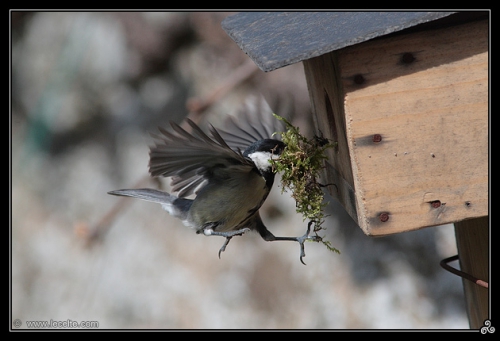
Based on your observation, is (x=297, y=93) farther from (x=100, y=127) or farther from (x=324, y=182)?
(x=100, y=127)

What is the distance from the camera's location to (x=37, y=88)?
3.83 meters

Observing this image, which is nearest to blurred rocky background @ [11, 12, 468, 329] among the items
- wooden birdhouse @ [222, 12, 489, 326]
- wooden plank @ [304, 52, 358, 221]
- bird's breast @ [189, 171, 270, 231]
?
bird's breast @ [189, 171, 270, 231]

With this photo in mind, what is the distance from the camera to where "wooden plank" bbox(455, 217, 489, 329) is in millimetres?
2008

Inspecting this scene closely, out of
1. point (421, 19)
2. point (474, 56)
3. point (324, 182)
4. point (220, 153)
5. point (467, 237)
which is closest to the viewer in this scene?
point (421, 19)

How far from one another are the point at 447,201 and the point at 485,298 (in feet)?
1.77

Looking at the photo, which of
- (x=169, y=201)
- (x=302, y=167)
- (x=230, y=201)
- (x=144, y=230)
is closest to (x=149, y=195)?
(x=169, y=201)

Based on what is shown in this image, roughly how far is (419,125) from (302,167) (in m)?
0.37

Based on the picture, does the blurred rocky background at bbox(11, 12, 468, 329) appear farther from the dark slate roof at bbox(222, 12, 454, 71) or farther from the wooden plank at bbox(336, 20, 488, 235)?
the wooden plank at bbox(336, 20, 488, 235)

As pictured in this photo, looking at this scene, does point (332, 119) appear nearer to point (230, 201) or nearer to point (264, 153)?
point (264, 153)

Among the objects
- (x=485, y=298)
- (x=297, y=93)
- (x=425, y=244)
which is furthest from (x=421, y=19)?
(x=425, y=244)

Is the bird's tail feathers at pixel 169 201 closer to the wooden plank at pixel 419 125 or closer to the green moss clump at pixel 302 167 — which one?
the green moss clump at pixel 302 167

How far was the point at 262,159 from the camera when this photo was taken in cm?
204

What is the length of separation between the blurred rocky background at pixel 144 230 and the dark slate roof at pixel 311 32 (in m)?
1.48

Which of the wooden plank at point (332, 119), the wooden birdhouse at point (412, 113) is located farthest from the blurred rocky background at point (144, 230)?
the wooden birdhouse at point (412, 113)
